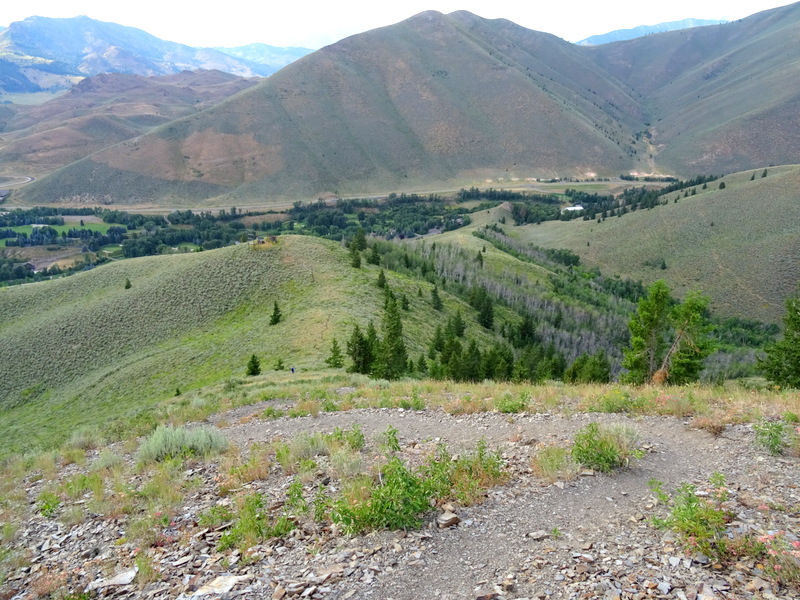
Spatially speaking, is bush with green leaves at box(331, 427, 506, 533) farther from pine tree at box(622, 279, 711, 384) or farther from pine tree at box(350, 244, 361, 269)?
pine tree at box(350, 244, 361, 269)

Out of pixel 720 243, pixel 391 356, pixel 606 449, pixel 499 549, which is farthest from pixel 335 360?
pixel 720 243

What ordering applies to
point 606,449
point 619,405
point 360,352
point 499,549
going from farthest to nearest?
point 360,352, point 619,405, point 606,449, point 499,549

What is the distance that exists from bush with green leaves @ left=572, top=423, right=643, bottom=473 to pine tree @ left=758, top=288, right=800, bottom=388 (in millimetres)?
24876

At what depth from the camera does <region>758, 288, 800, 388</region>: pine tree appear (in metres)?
27.8

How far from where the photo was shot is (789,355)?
28.4 m

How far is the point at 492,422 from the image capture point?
12633 millimetres

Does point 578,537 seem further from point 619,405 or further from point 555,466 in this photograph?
point 619,405

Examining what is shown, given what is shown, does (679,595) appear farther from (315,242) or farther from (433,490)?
(315,242)

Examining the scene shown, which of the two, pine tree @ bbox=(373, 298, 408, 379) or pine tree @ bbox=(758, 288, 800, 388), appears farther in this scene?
pine tree @ bbox=(373, 298, 408, 379)

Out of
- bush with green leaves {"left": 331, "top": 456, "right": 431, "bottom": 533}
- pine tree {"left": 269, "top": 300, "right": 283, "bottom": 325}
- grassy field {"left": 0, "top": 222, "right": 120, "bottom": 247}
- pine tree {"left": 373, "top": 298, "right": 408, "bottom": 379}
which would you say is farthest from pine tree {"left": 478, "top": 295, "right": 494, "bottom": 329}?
grassy field {"left": 0, "top": 222, "right": 120, "bottom": 247}

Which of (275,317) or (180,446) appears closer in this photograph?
(180,446)

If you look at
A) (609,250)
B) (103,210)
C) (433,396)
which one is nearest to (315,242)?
(433,396)

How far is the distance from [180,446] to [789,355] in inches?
1332

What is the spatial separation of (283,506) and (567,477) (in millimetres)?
5413
